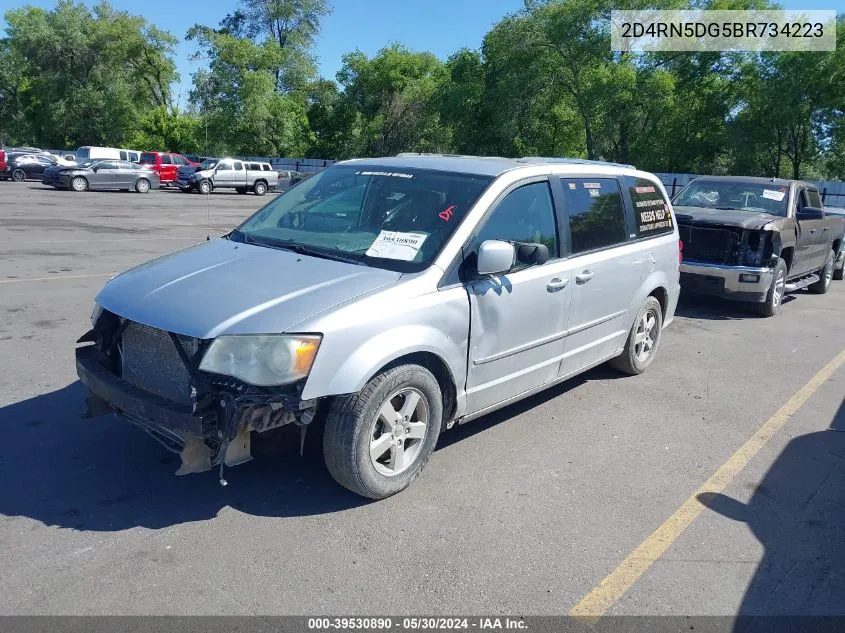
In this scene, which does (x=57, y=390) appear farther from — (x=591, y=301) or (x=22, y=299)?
(x=591, y=301)

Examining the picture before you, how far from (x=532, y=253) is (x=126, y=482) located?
9.02 ft

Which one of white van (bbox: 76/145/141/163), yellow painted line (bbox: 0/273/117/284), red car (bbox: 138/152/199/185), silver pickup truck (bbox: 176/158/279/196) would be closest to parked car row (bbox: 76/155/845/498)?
yellow painted line (bbox: 0/273/117/284)

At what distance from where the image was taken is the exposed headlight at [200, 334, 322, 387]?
3.54 metres

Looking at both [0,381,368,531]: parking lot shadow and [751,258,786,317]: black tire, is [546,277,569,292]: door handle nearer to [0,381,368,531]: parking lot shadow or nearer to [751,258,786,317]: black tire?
[0,381,368,531]: parking lot shadow

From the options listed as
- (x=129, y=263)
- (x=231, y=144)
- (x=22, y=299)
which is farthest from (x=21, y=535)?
(x=231, y=144)

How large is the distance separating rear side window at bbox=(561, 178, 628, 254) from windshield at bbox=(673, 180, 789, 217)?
5.63 metres

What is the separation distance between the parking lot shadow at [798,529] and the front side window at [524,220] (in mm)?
1953

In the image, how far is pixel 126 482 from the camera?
13.4 feet

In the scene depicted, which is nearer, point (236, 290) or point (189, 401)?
point (189, 401)

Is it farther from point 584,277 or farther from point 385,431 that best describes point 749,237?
point 385,431

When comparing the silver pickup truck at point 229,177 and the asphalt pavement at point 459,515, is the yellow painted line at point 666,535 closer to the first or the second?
the asphalt pavement at point 459,515

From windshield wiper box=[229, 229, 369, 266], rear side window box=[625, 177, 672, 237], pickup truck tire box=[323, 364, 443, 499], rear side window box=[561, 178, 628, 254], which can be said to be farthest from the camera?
rear side window box=[625, 177, 672, 237]

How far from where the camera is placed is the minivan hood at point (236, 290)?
3637 millimetres

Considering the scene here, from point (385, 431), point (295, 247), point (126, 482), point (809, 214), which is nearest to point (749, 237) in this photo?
point (809, 214)
